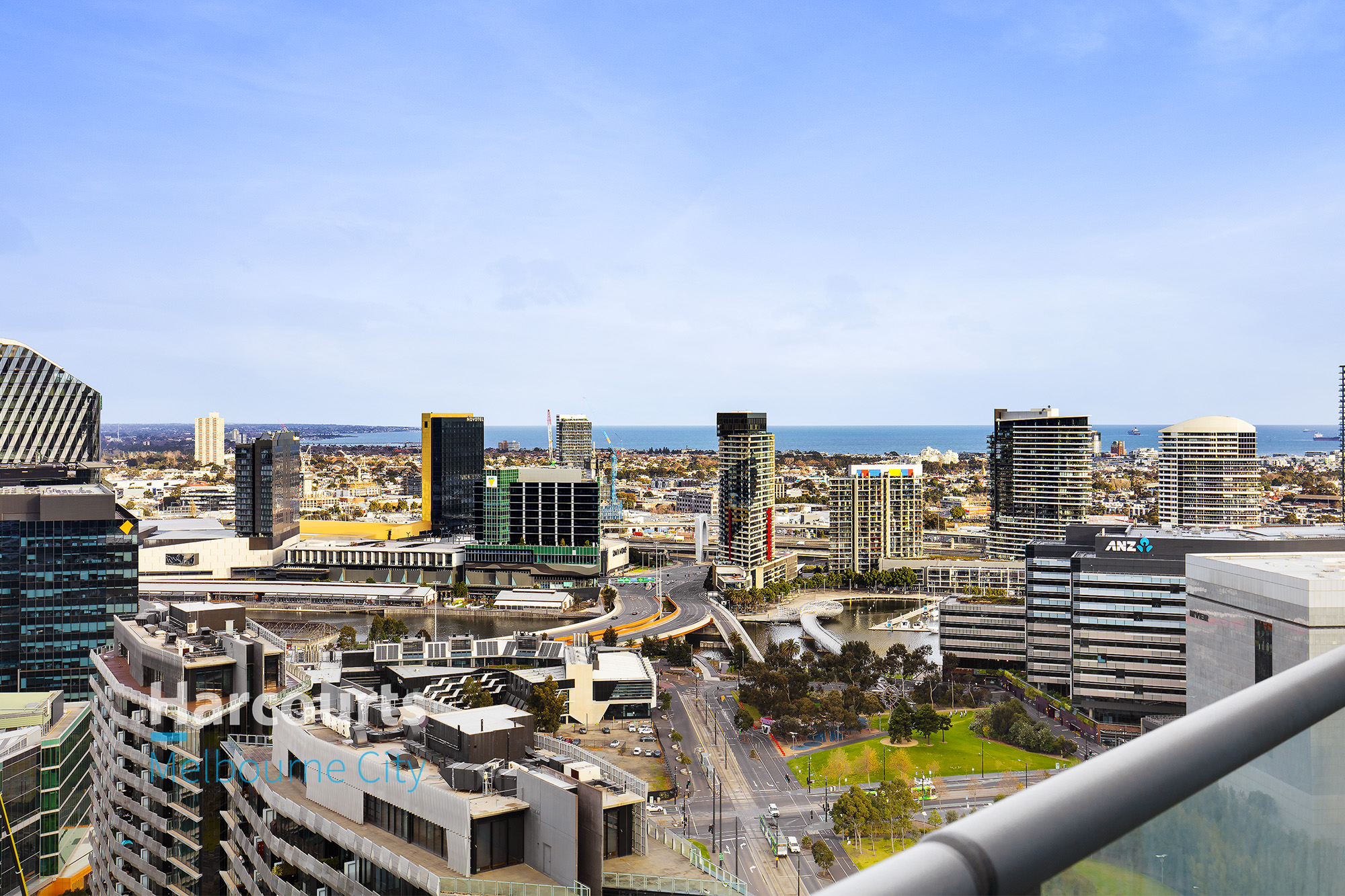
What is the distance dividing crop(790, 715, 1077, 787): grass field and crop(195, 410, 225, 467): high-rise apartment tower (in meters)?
74.0

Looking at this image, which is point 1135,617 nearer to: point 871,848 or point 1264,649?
point 1264,649

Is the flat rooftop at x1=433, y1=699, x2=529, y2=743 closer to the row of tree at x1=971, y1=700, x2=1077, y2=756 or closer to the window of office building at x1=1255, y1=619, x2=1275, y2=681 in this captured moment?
the row of tree at x1=971, y1=700, x2=1077, y2=756

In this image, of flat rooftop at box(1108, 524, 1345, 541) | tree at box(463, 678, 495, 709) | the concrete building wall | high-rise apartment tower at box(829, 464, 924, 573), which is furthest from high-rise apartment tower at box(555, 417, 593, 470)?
the concrete building wall

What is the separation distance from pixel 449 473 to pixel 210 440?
4899 cm

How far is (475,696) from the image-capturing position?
13.1 metres

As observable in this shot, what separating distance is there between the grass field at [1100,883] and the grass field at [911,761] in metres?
12.4

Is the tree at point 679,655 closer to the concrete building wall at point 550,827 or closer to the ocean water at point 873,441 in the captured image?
the concrete building wall at point 550,827

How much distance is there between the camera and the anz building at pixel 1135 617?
15828 millimetres

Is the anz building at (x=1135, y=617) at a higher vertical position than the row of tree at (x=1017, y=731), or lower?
higher

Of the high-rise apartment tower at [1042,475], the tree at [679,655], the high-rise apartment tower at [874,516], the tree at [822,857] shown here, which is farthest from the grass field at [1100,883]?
the high-rise apartment tower at [874,516]

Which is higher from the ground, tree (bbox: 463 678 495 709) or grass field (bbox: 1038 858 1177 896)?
grass field (bbox: 1038 858 1177 896)

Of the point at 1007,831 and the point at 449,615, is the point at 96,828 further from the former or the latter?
the point at 449,615

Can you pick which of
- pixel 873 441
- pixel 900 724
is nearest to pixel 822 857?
pixel 900 724

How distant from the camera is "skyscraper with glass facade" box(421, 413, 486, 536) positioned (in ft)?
125
